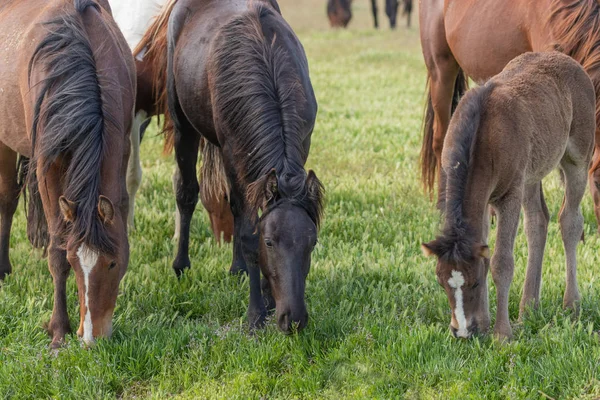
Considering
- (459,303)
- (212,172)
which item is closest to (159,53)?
(212,172)

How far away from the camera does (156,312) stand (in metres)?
4.90

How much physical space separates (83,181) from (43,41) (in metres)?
1.03

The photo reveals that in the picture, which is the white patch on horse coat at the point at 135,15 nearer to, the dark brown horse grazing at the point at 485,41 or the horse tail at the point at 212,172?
the horse tail at the point at 212,172

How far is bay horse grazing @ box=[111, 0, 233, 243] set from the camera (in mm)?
6152

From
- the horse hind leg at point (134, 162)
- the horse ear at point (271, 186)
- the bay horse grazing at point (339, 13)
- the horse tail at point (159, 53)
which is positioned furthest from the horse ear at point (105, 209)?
the bay horse grazing at point (339, 13)

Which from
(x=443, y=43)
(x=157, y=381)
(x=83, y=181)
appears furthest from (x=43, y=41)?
(x=443, y=43)

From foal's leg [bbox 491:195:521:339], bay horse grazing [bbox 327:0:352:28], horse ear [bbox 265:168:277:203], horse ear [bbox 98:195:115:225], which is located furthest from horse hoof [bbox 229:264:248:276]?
bay horse grazing [bbox 327:0:352:28]

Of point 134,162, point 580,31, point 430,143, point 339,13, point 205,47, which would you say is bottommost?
point 339,13

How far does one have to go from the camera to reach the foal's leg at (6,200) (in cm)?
554

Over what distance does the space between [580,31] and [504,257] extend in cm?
194

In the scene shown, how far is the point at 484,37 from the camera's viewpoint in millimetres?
6152

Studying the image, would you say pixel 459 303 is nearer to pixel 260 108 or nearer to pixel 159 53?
pixel 260 108

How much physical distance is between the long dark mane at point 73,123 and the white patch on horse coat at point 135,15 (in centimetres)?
218

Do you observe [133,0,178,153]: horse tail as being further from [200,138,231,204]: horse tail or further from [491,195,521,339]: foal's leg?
[491,195,521,339]: foal's leg
